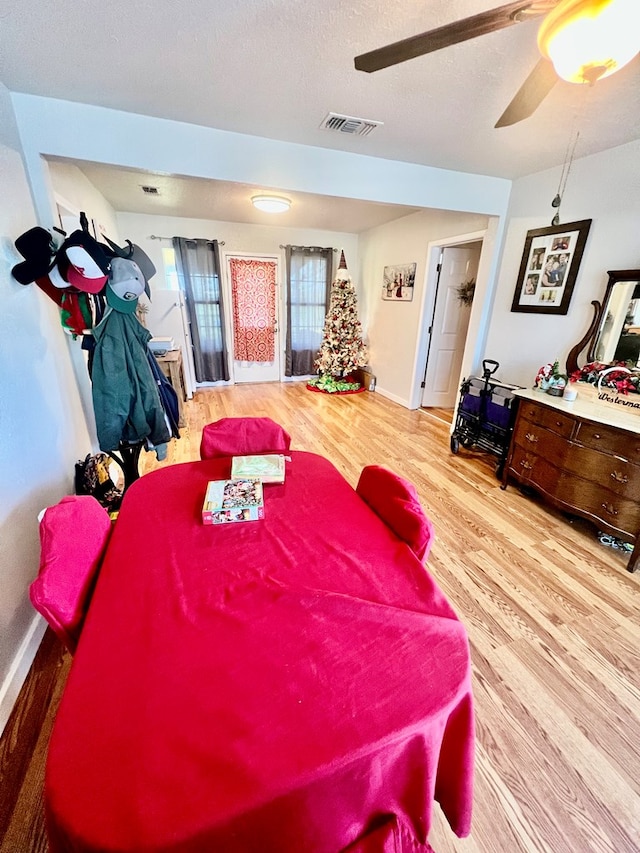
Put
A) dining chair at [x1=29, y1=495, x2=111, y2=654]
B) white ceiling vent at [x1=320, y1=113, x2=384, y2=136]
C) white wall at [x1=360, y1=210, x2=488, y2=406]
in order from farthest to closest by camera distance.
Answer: white wall at [x1=360, y1=210, x2=488, y2=406] < white ceiling vent at [x1=320, y1=113, x2=384, y2=136] < dining chair at [x1=29, y1=495, x2=111, y2=654]

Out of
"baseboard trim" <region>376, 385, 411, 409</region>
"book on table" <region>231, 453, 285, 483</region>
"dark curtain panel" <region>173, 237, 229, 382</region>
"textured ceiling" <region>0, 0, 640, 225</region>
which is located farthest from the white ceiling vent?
"dark curtain panel" <region>173, 237, 229, 382</region>

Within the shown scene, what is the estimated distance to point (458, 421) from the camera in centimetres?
340

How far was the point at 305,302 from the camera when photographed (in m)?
5.62

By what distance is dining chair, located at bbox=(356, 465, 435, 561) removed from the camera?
3.53 feet

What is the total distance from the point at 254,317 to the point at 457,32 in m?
4.72

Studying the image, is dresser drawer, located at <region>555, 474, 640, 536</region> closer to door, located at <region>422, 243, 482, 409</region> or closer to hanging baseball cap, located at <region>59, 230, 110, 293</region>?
door, located at <region>422, 243, 482, 409</region>

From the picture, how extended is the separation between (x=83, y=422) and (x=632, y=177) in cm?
405

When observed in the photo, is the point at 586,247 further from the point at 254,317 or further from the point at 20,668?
the point at 254,317

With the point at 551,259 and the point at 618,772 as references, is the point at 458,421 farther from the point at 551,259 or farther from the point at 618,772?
the point at 618,772

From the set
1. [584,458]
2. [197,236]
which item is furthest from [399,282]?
[584,458]

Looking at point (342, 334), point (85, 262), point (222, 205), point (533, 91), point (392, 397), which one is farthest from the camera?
point (342, 334)

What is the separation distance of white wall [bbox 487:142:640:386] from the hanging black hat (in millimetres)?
3417

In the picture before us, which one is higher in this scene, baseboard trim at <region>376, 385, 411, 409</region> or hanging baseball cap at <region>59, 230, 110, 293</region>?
hanging baseball cap at <region>59, 230, 110, 293</region>

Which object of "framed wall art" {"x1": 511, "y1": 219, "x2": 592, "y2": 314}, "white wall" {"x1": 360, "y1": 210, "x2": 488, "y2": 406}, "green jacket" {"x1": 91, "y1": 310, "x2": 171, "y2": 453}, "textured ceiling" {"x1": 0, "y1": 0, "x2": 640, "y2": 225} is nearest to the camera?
"textured ceiling" {"x1": 0, "y1": 0, "x2": 640, "y2": 225}
